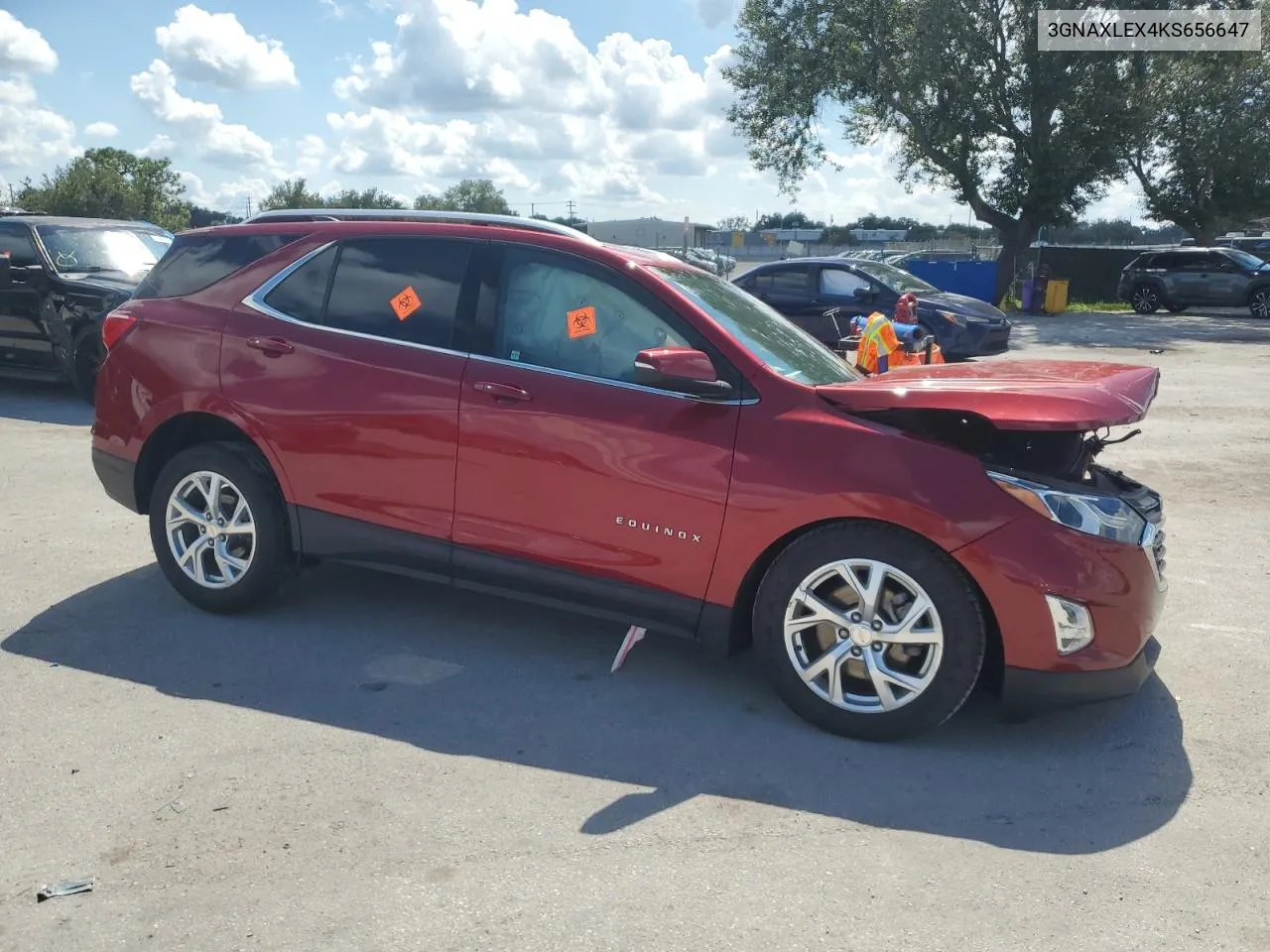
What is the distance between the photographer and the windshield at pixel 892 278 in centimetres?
1650

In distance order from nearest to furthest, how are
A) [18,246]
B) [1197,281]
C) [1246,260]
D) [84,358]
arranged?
[84,358]
[18,246]
[1246,260]
[1197,281]

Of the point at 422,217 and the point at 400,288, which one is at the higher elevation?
the point at 422,217

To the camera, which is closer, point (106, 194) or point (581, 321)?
point (581, 321)

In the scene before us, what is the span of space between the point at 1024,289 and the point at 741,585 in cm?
2769

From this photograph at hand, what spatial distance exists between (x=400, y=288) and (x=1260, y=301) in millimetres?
28157

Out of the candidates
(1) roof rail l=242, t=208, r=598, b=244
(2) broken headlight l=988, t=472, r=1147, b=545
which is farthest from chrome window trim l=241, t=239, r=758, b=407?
(2) broken headlight l=988, t=472, r=1147, b=545

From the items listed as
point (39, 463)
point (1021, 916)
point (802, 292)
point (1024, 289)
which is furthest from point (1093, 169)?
point (1021, 916)

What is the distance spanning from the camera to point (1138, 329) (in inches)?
961

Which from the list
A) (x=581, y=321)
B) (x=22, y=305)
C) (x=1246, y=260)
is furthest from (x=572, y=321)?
(x=1246, y=260)

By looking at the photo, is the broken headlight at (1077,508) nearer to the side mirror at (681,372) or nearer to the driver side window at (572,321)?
the side mirror at (681,372)

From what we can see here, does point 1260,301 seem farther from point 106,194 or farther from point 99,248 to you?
point 106,194

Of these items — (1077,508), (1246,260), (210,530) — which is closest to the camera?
(1077,508)

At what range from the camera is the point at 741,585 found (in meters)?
4.24

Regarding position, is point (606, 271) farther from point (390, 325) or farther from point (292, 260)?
point (292, 260)
